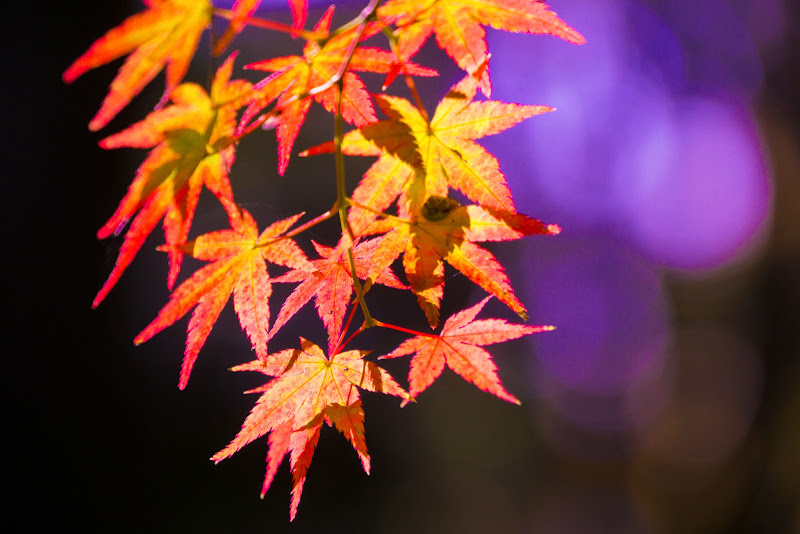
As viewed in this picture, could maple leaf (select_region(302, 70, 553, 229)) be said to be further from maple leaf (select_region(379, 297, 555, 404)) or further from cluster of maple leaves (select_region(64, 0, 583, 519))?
maple leaf (select_region(379, 297, 555, 404))

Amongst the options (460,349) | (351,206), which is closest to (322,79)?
(351,206)

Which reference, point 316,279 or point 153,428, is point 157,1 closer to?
point 316,279

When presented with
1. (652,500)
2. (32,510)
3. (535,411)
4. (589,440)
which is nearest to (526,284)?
(535,411)

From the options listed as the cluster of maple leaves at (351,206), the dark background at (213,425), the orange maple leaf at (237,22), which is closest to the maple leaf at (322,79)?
the cluster of maple leaves at (351,206)

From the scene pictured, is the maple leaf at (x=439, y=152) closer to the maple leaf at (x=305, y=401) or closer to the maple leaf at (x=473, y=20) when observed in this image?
the maple leaf at (x=473, y=20)

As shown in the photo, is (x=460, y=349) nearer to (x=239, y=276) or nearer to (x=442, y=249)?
(x=442, y=249)
